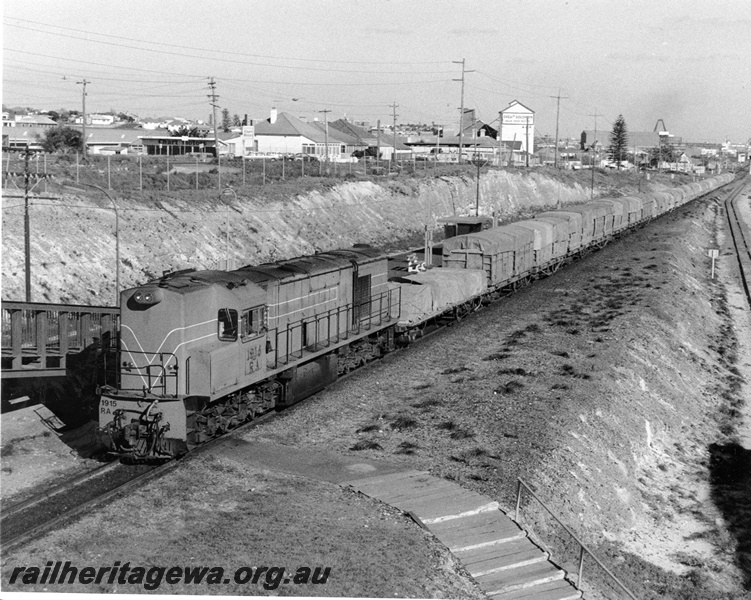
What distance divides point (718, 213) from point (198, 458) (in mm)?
120300

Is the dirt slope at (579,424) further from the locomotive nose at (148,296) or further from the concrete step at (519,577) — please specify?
the locomotive nose at (148,296)

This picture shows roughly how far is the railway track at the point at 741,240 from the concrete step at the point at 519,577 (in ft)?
156

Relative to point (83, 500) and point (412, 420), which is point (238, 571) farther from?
point (412, 420)

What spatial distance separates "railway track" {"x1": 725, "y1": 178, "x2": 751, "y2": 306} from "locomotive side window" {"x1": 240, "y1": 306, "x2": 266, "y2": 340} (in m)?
44.3

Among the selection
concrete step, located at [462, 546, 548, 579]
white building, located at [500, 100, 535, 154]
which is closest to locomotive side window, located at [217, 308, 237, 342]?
concrete step, located at [462, 546, 548, 579]

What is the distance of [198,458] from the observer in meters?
21.2

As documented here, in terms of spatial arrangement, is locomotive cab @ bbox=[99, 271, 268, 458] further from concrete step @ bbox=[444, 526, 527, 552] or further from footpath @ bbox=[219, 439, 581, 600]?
concrete step @ bbox=[444, 526, 527, 552]

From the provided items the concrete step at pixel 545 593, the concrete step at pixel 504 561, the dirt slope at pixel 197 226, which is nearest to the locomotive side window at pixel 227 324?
the concrete step at pixel 504 561

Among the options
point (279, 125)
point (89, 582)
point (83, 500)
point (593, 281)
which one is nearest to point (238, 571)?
point (89, 582)

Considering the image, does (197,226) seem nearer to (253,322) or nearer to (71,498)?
(253,322)

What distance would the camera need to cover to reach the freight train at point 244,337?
20781 mm

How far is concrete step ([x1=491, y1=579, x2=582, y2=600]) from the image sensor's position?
1534 centimetres

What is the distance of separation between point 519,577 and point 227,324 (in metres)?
10.1

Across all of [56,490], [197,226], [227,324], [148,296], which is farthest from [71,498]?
Result: [197,226]
